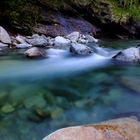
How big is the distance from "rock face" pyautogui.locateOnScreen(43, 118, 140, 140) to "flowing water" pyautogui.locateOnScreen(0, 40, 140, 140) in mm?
620

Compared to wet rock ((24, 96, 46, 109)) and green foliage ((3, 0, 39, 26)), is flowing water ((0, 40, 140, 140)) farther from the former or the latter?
green foliage ((3, 0, 39, 26))

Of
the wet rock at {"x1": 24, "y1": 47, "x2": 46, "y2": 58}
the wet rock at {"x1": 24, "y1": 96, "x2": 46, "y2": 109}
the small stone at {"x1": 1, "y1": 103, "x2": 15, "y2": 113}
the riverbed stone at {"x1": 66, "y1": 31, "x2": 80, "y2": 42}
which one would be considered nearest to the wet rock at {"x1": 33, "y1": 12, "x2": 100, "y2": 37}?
the riverbed stone at {"x1": 66, "y1": 31, "x2": 80, "y2": 42}

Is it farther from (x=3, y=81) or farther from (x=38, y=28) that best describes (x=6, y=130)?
(x=38, y=28)

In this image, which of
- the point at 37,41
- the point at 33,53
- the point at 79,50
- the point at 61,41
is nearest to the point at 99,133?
the point at 33,53

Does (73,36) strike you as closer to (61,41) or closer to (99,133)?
(61,41)

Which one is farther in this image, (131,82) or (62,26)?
(62,26)

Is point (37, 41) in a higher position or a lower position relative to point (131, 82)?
lower

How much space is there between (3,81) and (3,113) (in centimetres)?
173

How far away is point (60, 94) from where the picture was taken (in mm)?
5059

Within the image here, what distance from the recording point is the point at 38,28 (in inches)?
466

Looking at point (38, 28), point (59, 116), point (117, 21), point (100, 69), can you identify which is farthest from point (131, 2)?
point (59, 116)

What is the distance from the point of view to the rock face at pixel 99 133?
298 cm

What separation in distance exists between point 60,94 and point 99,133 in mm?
2072

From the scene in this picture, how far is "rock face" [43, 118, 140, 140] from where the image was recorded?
9.77ft
